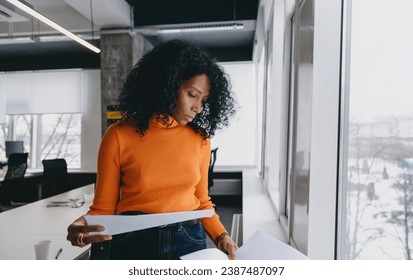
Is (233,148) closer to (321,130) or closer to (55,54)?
(55,54)

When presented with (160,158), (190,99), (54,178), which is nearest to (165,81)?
(190,99)

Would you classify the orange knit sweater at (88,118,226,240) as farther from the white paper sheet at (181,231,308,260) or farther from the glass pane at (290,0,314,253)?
the glass pane at (290,0,314,253)

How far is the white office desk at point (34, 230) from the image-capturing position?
1.40 meters

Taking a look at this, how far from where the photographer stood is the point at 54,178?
3.86 m

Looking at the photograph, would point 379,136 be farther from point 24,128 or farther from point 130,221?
point 24,128

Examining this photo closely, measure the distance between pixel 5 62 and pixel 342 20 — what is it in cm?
687

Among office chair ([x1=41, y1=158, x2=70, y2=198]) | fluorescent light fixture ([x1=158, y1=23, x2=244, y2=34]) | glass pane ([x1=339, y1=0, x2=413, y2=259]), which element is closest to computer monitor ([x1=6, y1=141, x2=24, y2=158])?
office chair ([x1=41, y1=158, x2=70, y2=198])

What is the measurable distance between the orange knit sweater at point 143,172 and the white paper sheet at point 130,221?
0.10ft

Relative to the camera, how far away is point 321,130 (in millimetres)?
1178

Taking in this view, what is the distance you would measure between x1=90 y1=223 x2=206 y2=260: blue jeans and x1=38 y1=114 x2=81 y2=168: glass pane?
5464 mm

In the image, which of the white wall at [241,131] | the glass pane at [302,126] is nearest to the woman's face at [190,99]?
the glass pane at [302,126]

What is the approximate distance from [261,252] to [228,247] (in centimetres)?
12

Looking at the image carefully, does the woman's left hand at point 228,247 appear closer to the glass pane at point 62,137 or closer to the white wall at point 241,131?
the white wall at point 241,131

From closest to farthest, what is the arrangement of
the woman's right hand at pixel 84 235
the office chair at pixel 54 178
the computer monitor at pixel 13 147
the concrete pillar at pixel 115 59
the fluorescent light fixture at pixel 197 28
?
the woman's right hand at pixel 84 235 → the office chair at pixel 54 178 → the fluorescent light fixture at pixel 197 28 → the concrete pillar at pixel 115 59 → the computer monitor at pixel 13 147
